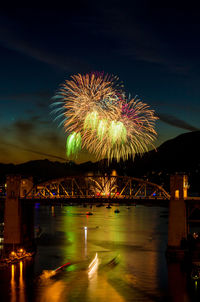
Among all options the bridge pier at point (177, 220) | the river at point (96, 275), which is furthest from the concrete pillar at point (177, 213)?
the river at point (96, 275)

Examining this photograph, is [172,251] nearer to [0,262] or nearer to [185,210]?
[185,210]

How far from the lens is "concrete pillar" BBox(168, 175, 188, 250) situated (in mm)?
79812

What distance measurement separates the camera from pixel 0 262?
243 ft

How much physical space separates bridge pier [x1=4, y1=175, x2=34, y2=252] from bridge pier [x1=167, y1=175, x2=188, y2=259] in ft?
87.7

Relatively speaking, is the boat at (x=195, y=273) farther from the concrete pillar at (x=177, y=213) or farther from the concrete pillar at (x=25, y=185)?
the concrete pillar at (x=25, y=185)

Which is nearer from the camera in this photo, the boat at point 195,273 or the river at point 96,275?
the river at point 96,275

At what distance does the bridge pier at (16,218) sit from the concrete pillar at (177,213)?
26.9m

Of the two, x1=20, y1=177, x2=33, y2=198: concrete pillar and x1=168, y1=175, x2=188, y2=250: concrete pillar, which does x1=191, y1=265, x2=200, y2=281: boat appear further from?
x1=20, y1=177, x2=33, y2=198: concrete pillar

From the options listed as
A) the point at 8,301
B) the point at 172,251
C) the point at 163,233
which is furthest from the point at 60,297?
the point at 163,233

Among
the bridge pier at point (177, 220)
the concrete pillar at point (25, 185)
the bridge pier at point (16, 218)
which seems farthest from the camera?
the concrete pillar at point (25, 185)

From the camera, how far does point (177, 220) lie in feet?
265

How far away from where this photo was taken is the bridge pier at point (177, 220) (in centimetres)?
7919

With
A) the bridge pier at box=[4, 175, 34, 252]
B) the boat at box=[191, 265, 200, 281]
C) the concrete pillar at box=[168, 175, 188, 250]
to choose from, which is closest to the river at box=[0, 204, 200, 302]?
the boat at box=[191, 265, 200, 281]

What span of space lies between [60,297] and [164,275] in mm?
18805
